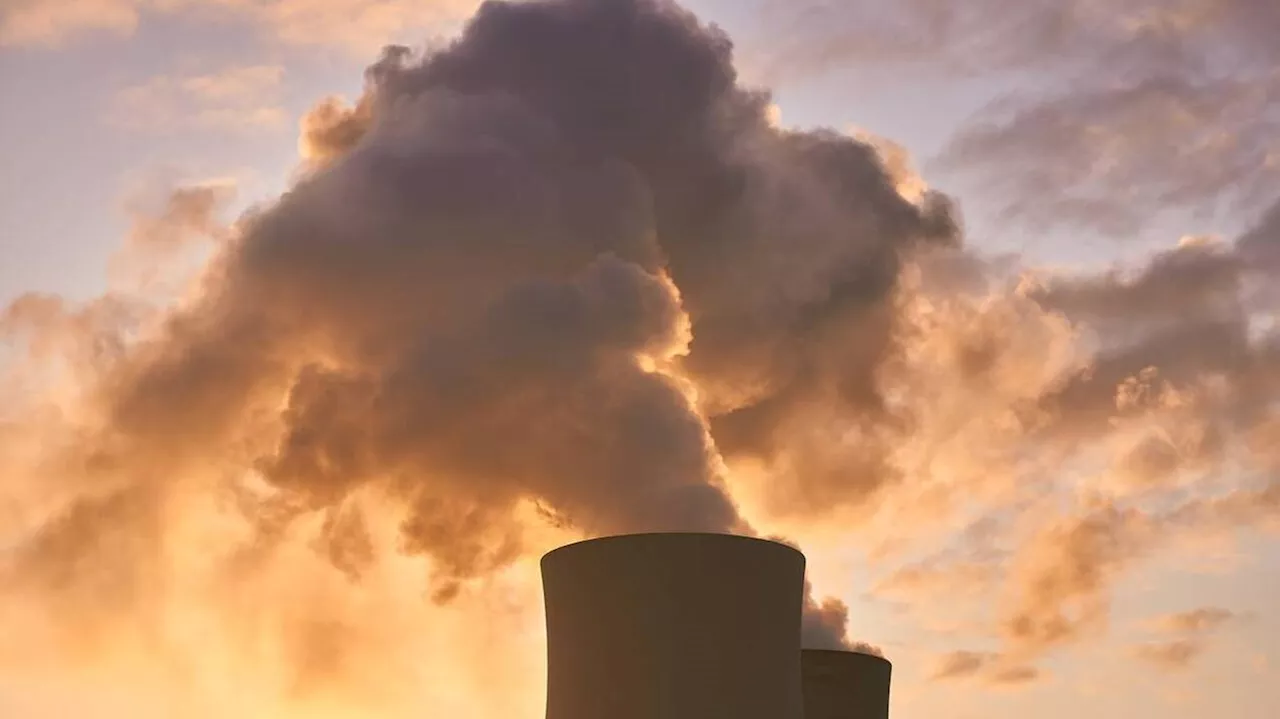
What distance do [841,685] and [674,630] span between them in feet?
22.9

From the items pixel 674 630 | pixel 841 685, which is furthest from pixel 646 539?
pixel 841 685

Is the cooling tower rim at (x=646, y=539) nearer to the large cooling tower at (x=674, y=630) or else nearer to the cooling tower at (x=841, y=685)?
the large cooling tower at (x=674, y=630)

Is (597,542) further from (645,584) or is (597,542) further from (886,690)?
(886,690)

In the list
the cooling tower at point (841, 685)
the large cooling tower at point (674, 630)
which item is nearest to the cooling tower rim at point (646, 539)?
the large cooling tower at point (674, 630)

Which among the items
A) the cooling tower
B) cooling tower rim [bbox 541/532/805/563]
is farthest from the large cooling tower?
the cooling tower

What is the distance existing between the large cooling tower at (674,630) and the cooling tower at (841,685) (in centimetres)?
531

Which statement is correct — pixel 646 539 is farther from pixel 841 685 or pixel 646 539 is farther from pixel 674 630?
pixel 841 685

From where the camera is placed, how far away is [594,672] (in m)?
16.9

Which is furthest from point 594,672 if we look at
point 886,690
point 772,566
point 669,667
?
point 886,690

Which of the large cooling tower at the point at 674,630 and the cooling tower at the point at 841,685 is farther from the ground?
the cooling tower at the point at 841,685

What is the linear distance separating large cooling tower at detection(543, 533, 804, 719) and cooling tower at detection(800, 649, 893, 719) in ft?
17.4

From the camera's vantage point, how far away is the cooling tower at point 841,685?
22.5 m

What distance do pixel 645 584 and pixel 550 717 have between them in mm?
2267

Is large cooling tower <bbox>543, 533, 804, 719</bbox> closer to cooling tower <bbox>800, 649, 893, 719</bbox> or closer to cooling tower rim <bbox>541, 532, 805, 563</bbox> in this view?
cooling tower rim <bbox>541, 532, 805, 563</bbox>
